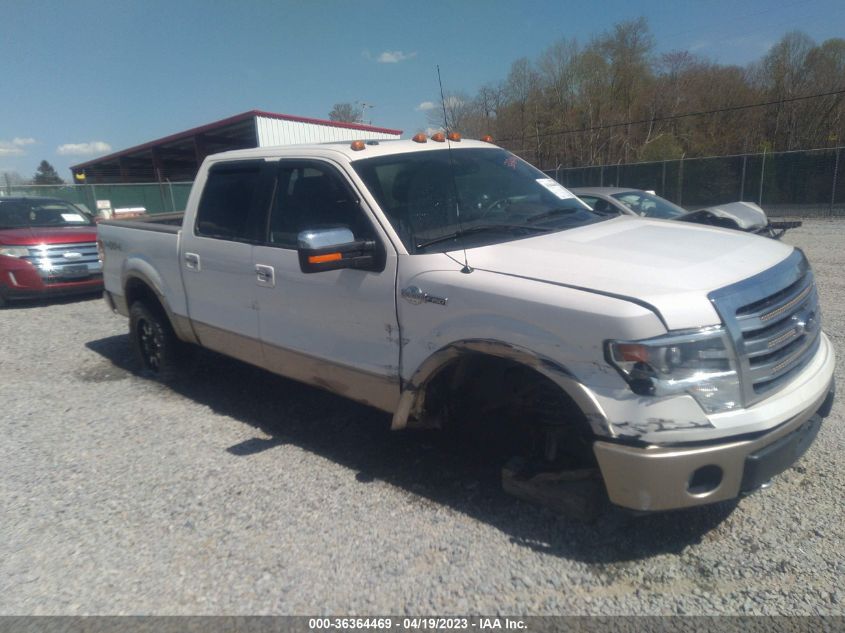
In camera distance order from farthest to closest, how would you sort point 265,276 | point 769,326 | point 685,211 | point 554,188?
point 685,211 < point 554,188 < point 265,276 < point 769,326

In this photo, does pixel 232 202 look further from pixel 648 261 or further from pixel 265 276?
pixel 648 261

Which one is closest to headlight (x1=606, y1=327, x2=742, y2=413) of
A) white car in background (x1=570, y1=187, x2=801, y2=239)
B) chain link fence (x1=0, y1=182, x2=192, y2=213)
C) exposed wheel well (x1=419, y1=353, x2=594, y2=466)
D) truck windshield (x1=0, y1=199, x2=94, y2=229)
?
exposed wheel well (x1=419, y1=353, x2=594, y2=466)

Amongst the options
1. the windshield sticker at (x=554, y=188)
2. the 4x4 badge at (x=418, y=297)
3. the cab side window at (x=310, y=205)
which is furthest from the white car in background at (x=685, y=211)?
the 4x4 badge at (x=418, y=297)

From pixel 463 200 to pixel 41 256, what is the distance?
28.1 ft

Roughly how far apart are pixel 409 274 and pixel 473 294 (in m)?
0.46

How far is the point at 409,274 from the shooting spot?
3430 mm

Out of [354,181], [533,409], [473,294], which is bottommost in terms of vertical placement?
[533,409]

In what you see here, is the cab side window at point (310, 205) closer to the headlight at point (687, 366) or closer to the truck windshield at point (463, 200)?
the truck windshield at point (463, 200)

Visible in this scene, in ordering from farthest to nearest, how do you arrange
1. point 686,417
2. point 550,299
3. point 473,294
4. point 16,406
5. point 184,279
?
point 16,406 → point 184,279 → point 473,294 → point 550,299 → point 686,417

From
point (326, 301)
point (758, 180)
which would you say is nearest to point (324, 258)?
point (326, 301)

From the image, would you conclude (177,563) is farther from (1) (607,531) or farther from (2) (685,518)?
(2) (685,518)

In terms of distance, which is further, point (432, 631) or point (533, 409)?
point (533, 409)

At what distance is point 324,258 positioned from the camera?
3.41m

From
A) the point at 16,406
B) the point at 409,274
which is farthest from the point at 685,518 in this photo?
the point at 16,406
